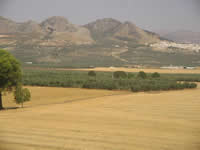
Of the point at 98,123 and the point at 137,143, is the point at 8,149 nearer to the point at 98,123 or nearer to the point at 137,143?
the point at 137,143

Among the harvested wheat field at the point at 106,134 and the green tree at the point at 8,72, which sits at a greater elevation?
the green tree at the point at 8,72

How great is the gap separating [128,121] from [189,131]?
3075 mm

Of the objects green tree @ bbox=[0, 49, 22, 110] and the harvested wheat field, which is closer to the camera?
the harvested wheat field

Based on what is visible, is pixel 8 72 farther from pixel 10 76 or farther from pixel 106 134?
pixel 106 134

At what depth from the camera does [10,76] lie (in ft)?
75.9

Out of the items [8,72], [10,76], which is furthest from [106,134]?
[8,72]

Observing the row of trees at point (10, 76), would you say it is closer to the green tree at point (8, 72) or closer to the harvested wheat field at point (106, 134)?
the green tree at point (8, 72)

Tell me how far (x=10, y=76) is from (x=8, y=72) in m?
0.37

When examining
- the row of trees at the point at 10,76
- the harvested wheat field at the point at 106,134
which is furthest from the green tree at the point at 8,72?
the harvested wheat field at the point at 106,134

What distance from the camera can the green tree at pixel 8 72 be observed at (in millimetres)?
22766

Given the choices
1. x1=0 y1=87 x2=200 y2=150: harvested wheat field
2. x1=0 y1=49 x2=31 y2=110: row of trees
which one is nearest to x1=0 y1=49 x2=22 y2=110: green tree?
x1=0 y1=49 x2=31 y2=110: row of trees

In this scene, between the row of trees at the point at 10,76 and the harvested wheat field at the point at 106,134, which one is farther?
the row of trees at the point at 10,76

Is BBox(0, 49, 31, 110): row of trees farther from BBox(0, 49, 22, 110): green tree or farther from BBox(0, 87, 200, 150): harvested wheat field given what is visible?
BBox(0, 87, 200, 150): harvested wheat field

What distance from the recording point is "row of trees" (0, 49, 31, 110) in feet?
74.8
